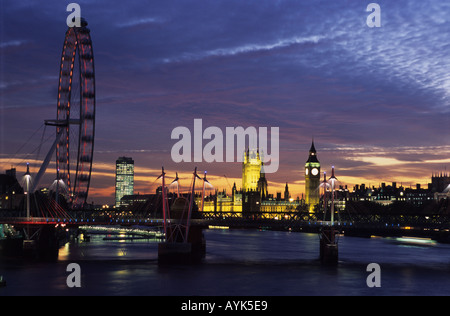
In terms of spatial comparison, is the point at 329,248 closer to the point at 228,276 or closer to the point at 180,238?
the point at 180,238

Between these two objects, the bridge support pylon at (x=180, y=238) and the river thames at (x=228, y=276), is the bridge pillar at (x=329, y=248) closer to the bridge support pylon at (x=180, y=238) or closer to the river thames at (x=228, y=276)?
the river thames at (x=228, y=276)

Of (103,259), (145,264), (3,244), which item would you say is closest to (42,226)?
(3,244)

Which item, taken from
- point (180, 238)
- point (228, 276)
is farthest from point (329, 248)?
point (228, 276)

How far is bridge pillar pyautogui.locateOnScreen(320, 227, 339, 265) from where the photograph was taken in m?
86.2

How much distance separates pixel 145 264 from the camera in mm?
79688

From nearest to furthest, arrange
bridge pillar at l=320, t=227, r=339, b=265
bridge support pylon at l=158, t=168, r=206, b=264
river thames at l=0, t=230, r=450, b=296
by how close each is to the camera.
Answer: river thames at l=0, t=230, r=450, b=296 < bridge support pylon at l=158, t=168, r=206, b=264 < bridge pillar at l=320, t=227, r=339, b=265

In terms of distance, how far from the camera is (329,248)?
8756 centimetres

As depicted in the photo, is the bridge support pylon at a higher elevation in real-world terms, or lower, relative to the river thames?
higher

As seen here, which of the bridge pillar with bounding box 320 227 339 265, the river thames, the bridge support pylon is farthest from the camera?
the bridge pillar with bounding box 320 227 339 265

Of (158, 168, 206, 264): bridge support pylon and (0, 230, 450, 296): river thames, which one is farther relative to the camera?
(158, 168, 206, 264): bridge support pylon

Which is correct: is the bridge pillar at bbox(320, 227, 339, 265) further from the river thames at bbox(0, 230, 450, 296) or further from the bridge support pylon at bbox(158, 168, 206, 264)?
the bridge support pylon at bbox(158, 168, 206, 264)

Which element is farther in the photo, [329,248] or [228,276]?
[329,248]

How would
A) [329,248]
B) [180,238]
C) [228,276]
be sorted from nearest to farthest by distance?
1. [228,276]
2. [329,248]
3. [180,238]

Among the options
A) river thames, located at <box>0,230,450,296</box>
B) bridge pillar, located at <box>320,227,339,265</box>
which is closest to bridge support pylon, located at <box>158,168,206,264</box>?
river thames, located at <box>0,230,450,296</box>
